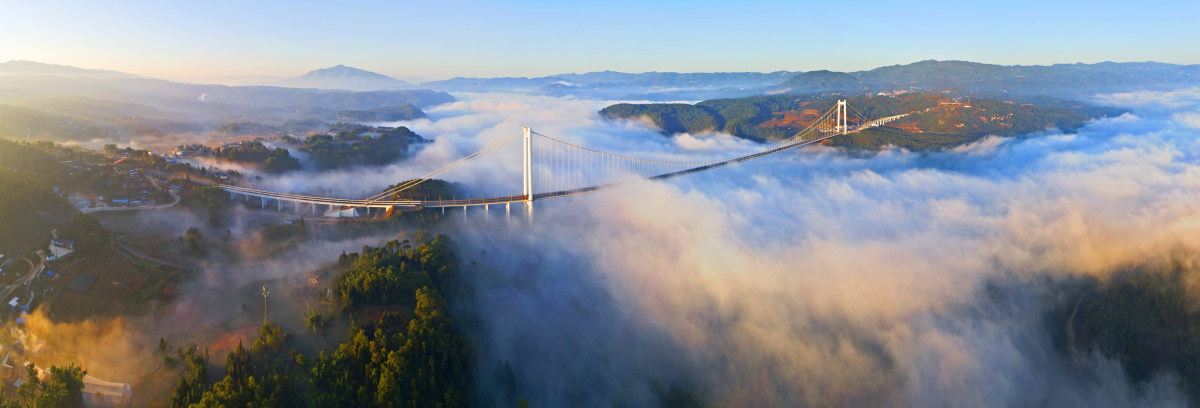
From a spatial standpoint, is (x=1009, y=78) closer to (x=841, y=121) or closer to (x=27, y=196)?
(x=841, y=121)

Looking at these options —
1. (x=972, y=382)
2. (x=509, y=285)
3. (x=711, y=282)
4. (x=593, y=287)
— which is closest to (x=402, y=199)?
(x=509, y=285)

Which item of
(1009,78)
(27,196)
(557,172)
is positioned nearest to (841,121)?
(557,172)

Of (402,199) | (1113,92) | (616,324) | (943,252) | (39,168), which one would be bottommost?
(616,324)

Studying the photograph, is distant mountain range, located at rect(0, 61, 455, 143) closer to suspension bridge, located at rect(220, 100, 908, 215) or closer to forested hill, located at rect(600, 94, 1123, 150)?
suspension bridge, located at rect(220, 100, 908, 215)

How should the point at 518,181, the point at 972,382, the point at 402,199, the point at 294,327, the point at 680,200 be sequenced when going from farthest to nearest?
the point at 518,181 → the point at 680,200 → the point at 402,199 → the point at 972,382 → the point at 294,327

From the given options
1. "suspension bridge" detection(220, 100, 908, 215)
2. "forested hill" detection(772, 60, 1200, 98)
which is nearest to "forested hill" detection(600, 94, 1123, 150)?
"suspension bridge" detection(220, 100, 908, 215)

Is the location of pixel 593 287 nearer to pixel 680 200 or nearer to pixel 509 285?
pixel 509 285

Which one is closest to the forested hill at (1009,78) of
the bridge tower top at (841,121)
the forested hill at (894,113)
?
the forested hill at (894,113)
